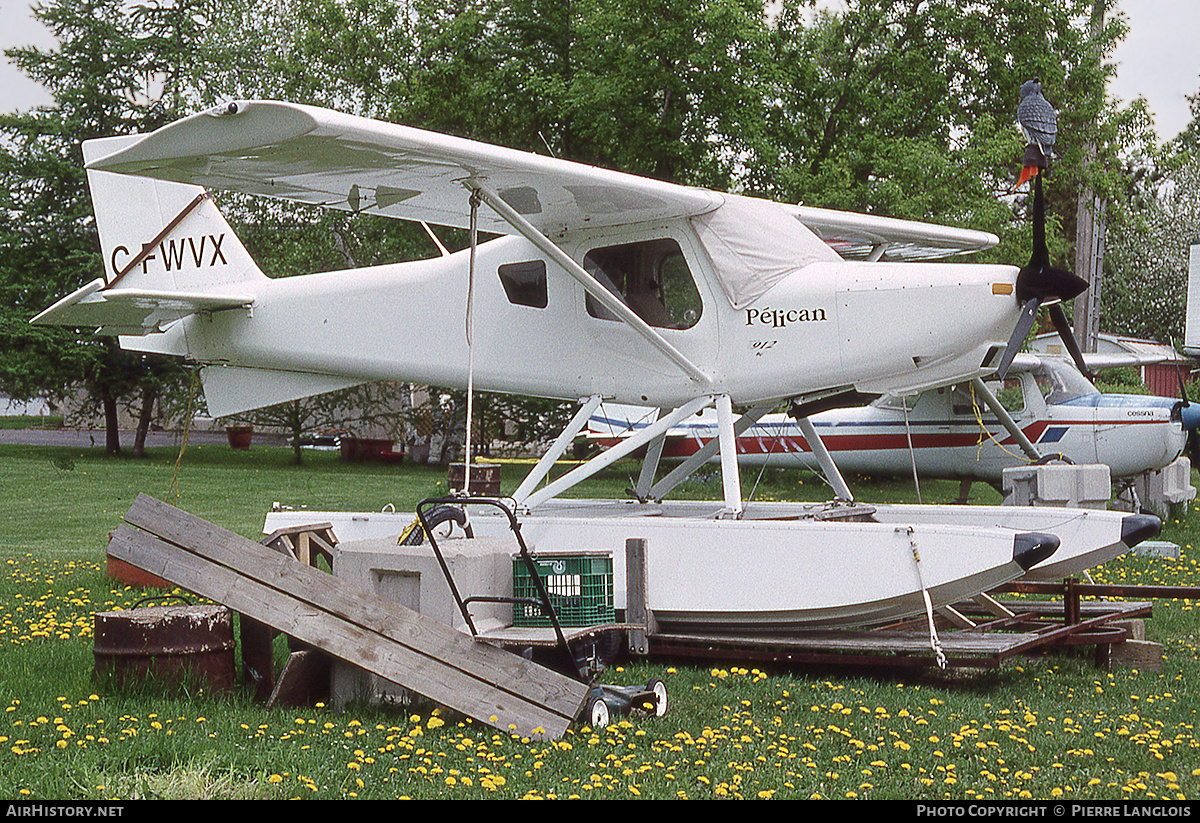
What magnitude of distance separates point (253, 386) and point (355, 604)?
4963 mm

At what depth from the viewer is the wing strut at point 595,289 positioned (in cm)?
721

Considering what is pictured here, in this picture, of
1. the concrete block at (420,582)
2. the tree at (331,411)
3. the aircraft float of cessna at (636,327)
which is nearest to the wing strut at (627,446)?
the aircraft float of cessna at (636,327)

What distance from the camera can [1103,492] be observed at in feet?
35.1

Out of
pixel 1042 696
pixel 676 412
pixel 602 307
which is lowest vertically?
pixel 1042 696

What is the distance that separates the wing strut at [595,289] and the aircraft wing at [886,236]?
6.77ft

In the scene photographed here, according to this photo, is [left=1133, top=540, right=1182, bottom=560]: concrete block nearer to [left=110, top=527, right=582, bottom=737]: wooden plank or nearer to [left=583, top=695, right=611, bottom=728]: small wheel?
[left=583, top=695, right=611, bottom=728]: small wheel

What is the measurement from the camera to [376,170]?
6941 mm

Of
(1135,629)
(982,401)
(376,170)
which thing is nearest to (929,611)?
(1135,629)

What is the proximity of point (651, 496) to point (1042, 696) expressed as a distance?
387cm

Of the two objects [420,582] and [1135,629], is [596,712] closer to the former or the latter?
[420,582]

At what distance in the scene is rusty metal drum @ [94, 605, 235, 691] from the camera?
18.1 feet

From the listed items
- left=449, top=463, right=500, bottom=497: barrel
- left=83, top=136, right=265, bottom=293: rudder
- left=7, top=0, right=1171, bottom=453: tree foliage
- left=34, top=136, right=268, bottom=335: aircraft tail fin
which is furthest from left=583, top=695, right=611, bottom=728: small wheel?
left=7, top=0, right=1171, bottom=453: tree foliage

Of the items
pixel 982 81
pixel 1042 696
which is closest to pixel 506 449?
pixel 982 81
